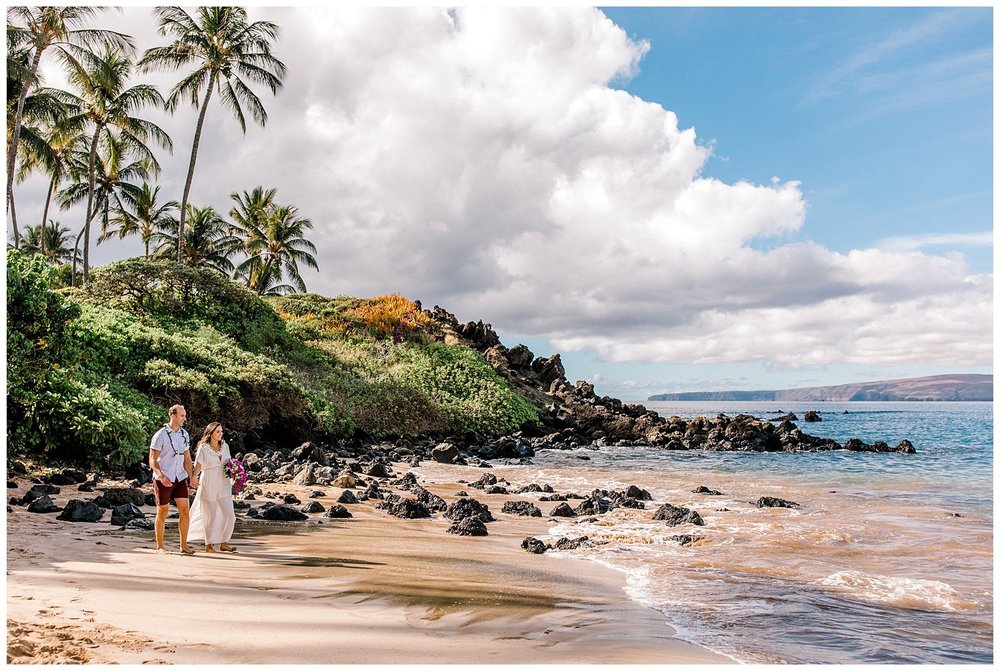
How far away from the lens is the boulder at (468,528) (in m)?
9.94

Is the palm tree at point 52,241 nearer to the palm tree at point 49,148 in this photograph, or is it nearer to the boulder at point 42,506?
the palm tree at point 49,148

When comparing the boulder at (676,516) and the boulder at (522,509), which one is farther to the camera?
the boulder at (522,509)

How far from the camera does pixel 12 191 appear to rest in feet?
111

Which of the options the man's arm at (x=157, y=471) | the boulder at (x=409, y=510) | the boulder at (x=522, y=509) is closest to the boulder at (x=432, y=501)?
the boulder at (x=409, y=510)

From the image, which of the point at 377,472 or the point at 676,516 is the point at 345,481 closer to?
the point at 377,472

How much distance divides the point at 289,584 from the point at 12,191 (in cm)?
3619

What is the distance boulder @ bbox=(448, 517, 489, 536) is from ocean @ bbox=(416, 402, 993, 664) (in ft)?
3.28

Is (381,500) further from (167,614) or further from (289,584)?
(167,614)

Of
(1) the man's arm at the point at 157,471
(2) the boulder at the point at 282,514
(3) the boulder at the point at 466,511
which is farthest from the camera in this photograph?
(3) the boulder at the point at 466,511

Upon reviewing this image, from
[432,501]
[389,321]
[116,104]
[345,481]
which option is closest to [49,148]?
[116,104]

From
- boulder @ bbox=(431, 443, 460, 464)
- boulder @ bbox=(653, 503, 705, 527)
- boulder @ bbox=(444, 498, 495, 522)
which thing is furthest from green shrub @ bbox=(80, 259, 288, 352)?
boulder @ bbox=(653, 503, 705, 527)

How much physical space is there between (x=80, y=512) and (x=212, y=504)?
7.89 ft

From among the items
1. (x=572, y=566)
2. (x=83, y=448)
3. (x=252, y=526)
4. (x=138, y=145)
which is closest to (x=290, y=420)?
(x=83, y=448)

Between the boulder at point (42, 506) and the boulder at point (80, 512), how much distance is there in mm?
284
